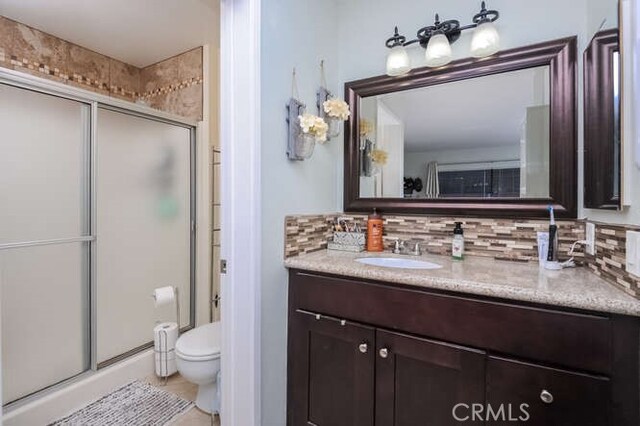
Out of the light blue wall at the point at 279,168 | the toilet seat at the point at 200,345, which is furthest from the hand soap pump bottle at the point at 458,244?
the toilet seat at the point at 200,345

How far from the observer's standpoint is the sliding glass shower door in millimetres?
1577

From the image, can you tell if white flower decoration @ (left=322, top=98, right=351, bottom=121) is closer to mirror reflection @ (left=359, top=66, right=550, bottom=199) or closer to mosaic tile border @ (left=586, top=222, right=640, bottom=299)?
mirror reflection @ (left=359, top=66, right=550, bottom=199)

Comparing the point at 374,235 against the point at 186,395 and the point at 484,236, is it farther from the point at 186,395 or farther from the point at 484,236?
the point at 186,395

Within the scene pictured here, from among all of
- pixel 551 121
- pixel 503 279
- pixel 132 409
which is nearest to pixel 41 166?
pixel 132 409

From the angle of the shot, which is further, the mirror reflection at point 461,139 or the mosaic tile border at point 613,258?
the mirror reflection at point 461,139

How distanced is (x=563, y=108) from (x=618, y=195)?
1.76ft

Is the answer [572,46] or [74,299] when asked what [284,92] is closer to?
[572,46]

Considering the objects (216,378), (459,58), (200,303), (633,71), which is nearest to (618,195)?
(633,71)

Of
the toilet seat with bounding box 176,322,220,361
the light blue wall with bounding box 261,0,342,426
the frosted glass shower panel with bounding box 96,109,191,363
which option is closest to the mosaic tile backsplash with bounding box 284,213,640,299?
the light blue wall with bounding box 261,0,342,426

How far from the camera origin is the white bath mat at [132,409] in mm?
1577

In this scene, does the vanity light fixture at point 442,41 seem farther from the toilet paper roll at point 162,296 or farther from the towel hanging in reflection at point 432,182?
the toilet paper roll at point 162,296

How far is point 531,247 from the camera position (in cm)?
135

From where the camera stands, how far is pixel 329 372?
1273mm

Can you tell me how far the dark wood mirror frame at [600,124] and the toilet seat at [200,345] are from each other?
1.83 m
